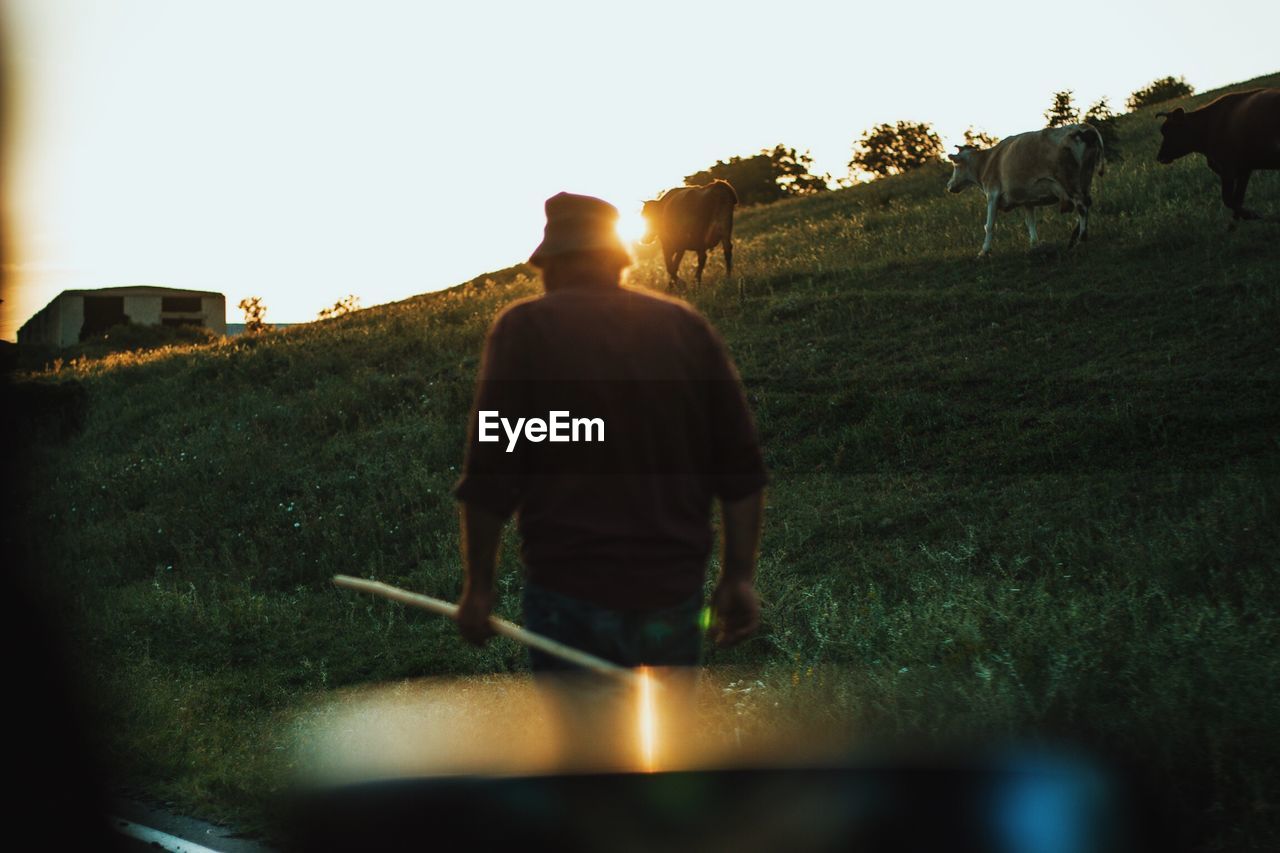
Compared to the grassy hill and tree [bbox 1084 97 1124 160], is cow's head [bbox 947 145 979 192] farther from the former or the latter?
tree [bbox 1084 97 1124 160]

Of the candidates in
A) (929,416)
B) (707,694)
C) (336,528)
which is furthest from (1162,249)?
(707,694)

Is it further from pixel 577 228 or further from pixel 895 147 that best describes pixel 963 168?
pixel 895 147

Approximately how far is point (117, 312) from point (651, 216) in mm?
78519

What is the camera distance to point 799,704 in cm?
660

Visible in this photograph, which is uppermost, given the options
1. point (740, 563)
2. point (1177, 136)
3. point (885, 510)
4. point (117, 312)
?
point (1177, 136)

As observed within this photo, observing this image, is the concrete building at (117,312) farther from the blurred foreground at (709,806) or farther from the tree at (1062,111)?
the blurred foreground at (709,806)

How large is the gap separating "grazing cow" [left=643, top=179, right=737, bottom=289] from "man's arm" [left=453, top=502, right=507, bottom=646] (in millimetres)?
22669

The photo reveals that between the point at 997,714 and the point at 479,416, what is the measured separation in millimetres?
3248

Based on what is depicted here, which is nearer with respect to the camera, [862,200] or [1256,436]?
[1256,436]

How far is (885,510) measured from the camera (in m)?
12.6

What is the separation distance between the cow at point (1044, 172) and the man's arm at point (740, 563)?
19935mm

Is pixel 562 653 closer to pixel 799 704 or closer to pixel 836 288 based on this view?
pixel 799 704

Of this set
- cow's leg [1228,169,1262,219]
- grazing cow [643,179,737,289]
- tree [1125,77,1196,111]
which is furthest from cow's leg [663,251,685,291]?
tree [1125,77,1196,111]

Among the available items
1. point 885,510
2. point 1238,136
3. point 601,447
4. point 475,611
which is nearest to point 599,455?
point 601,447
